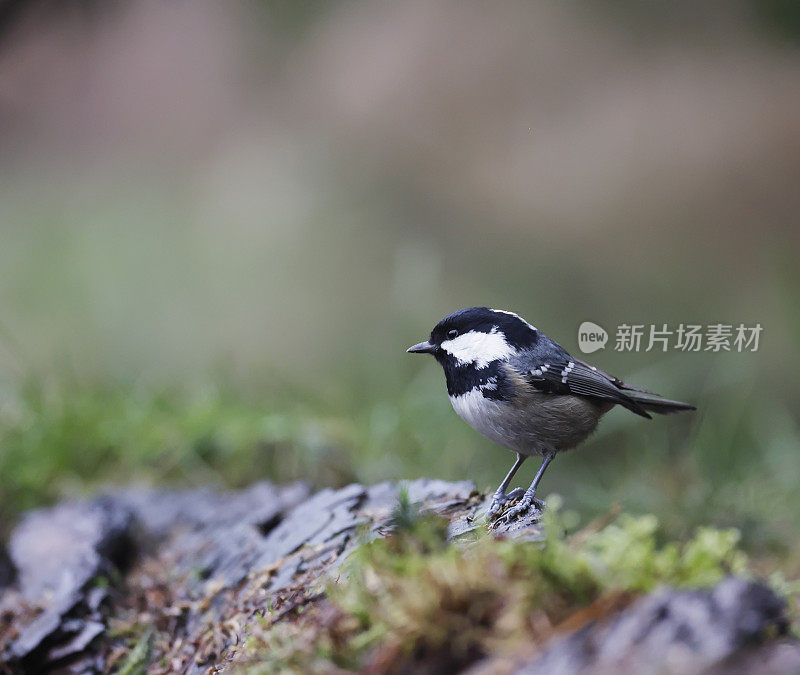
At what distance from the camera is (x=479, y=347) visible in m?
1.65

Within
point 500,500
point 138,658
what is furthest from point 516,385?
point 138,658

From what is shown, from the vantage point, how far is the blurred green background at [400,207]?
3355 millimetres

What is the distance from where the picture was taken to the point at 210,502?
98.2 inches

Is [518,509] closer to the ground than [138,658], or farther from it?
farther from it

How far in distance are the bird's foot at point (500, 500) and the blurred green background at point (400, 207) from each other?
4.79 ft

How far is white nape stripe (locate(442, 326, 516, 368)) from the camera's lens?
5.32 feet

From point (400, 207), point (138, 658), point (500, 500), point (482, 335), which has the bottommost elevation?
point (138, 658)

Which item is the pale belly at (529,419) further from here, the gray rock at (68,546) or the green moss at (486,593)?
the gray rock at (68,546)

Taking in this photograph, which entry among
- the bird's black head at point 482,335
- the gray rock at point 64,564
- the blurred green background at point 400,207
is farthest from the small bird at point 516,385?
the blurred green background at point 400,207

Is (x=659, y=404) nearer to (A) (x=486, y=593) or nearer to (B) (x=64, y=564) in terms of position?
(A) (x=486, y=593)

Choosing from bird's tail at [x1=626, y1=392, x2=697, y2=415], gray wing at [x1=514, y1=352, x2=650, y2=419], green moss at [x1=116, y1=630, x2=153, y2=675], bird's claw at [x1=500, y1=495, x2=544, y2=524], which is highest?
gray wing at [x1=514, y1=352, x2=650, y2=419]

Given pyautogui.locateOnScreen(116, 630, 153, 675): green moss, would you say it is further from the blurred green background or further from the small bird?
Answer: the blurred green background

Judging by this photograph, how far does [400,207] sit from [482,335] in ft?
10.2

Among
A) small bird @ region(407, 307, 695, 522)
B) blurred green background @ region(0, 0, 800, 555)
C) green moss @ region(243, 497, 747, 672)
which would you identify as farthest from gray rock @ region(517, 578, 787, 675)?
blurred green background @ region(0, 0, 800, 555)
